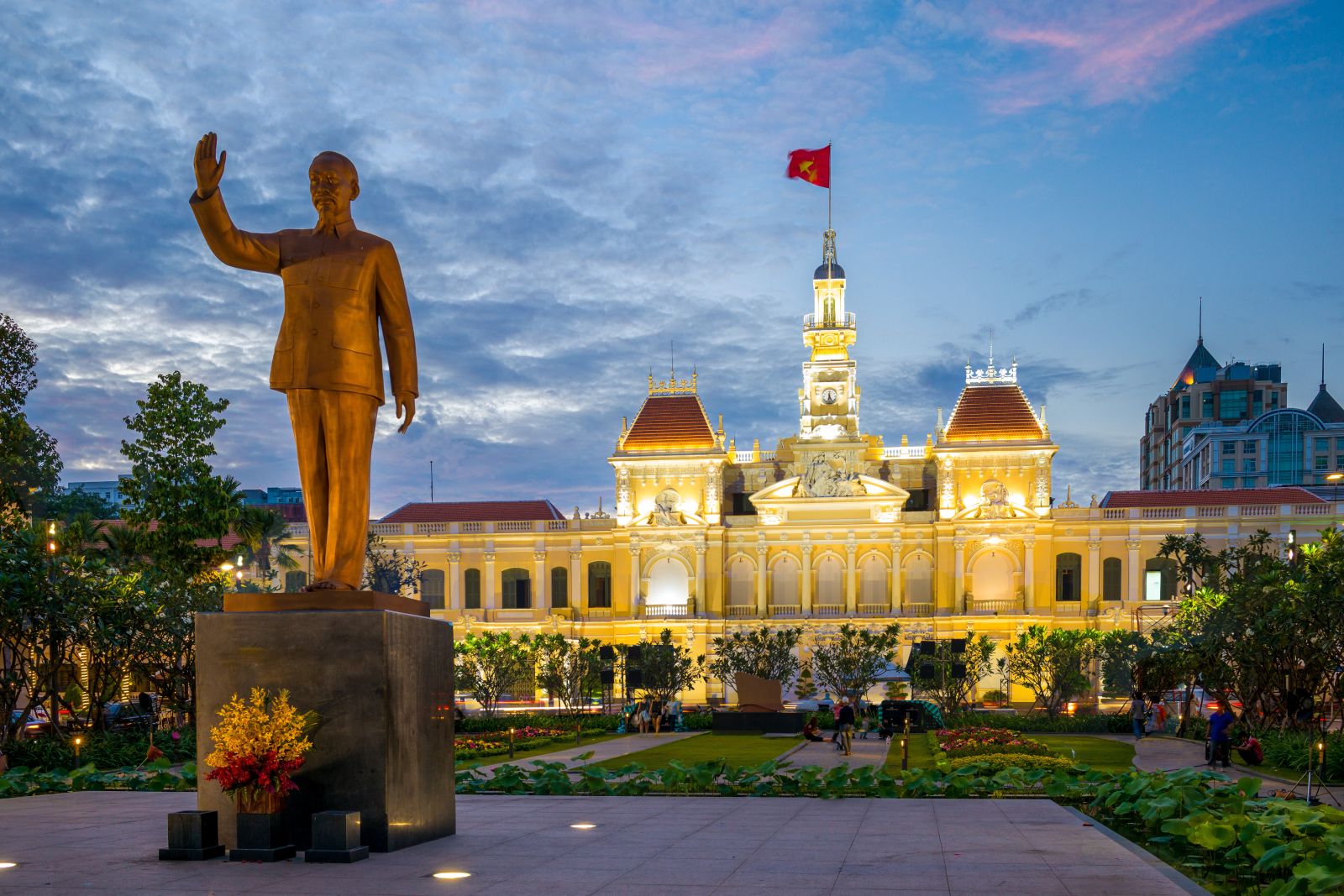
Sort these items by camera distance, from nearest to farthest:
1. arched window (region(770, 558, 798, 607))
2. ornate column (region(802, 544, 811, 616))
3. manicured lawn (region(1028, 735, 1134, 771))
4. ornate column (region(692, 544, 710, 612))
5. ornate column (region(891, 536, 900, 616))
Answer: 1. manicured lawn (region(1028, 735, 1134, 771))
2. ornate column (region(891, 536, 900, 616))
3. ornate column (region(802, 544, 811, 616))
4. ornate column (region(692, 544, 710, 612))
5. arched window (region(770, 558, 798, 607))

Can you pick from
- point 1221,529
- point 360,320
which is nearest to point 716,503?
point 1221,529

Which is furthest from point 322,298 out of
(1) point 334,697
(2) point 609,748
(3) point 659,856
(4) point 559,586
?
(4) point 559,586

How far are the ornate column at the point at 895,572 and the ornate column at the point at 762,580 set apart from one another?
5628 mm

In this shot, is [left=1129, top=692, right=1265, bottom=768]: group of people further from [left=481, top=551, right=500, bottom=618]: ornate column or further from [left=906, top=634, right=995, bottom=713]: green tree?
[left=481, top=551, right=500, bottom=618]: ornate column

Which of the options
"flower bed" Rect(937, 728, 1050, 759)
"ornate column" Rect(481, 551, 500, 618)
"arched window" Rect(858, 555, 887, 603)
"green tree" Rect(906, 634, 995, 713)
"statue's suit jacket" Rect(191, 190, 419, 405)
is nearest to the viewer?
"statue's suit jacket" Rect(191, 190, 419, 405)

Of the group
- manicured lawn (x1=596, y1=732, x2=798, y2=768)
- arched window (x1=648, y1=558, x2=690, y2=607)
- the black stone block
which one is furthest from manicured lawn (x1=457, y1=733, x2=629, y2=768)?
arched window (x1=648, y1=558, x2=690, y2=607)

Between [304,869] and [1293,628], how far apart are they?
21.1 m

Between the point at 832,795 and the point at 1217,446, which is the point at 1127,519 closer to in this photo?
the point at 832,795

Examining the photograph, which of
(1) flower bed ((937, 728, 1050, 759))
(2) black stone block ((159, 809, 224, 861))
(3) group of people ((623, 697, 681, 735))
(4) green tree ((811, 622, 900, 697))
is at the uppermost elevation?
(2) black stone block ((159, 809, 224, 861))

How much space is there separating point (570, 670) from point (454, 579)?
56.0 feet

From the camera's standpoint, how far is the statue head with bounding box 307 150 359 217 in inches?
449

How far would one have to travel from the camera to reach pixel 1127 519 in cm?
5828

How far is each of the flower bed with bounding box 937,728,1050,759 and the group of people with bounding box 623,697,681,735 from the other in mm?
9247

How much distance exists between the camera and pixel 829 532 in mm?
59281
